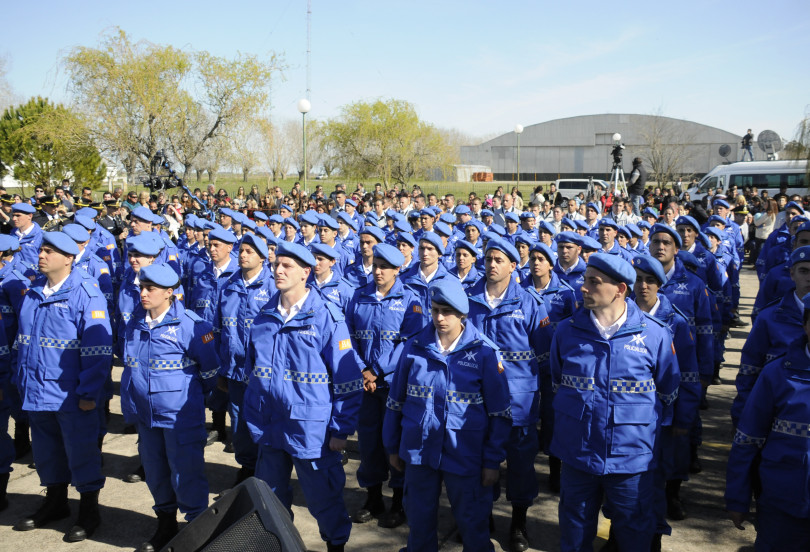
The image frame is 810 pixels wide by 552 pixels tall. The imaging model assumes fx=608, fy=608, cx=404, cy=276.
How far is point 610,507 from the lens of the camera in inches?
147

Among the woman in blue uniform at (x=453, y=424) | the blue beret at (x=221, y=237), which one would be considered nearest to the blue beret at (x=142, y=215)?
the blue beret at (x=221, y=237)

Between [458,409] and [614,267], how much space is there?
1313 mm

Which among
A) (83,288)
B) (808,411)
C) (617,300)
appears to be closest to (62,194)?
(83,288)

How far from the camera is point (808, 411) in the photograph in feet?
10.6

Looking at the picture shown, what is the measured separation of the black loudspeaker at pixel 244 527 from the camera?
6.36 feet

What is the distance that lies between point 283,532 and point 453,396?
2062 mm

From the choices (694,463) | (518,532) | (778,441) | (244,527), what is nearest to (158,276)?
(244,527)

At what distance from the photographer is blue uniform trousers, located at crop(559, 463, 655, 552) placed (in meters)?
3.66

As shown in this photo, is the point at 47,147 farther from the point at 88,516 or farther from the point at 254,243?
the point at 88,516

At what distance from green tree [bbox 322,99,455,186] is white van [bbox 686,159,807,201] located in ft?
69.1

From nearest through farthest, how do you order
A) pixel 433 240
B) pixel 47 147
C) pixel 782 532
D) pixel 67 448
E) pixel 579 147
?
pixel 782 532
pixel 67 448
pixel 433 240
pixel 47 147
pixel 579 147

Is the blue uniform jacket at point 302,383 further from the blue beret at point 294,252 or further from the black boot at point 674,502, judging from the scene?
the black boot at point 674,502

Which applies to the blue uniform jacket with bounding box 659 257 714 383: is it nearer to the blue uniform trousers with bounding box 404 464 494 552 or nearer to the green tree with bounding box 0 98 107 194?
the blue uniform trousers with bounding box 404 464 494 552

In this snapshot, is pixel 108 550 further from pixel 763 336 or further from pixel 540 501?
pixel 763 336
